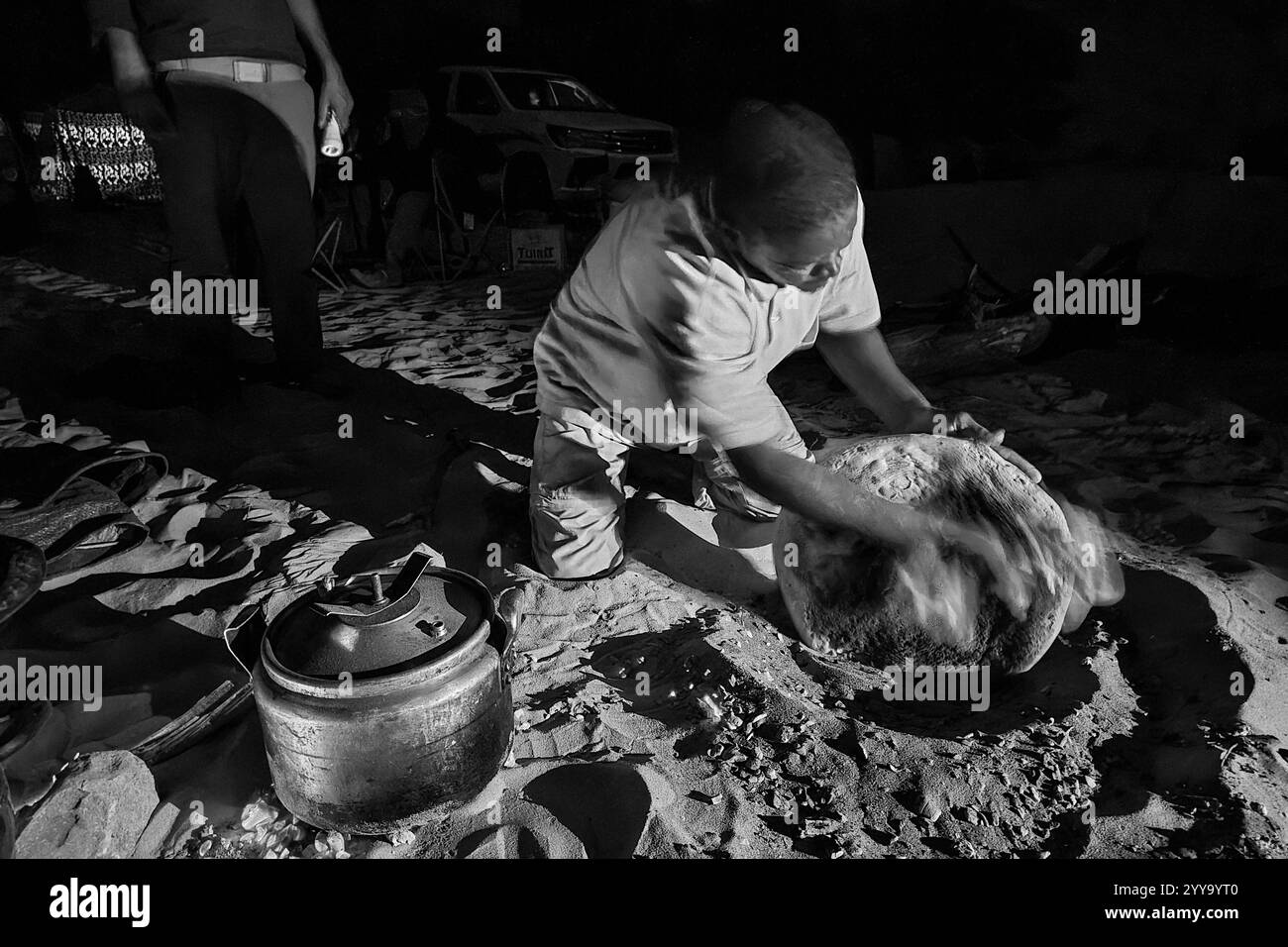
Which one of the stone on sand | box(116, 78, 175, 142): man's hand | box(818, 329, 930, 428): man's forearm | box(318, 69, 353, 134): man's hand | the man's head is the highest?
box(318, 69, 353, 134): man's hand

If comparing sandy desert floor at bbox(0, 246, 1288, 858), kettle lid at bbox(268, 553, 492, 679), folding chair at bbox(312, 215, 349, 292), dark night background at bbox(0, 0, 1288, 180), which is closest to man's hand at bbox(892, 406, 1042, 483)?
sandy desert floor at bbox(0, 246, 1288, 858)

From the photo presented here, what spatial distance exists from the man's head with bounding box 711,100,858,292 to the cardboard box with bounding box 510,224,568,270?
4.51 metres

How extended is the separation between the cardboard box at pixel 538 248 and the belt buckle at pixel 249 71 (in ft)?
9.53

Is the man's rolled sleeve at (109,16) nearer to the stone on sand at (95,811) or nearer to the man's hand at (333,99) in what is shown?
the man's hand at (333,99)

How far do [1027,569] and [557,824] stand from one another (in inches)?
46.7

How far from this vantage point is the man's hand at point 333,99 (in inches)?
132

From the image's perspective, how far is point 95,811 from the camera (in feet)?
4.90

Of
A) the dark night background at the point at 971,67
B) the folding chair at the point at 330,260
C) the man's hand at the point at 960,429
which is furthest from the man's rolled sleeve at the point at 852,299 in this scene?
the folding chair at the point at 330,260

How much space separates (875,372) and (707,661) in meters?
0.95

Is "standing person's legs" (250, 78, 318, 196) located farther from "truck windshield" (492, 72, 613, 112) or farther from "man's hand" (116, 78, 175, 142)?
"truck windshield" (492, 72, 613, 112)

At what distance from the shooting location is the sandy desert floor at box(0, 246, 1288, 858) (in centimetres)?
156

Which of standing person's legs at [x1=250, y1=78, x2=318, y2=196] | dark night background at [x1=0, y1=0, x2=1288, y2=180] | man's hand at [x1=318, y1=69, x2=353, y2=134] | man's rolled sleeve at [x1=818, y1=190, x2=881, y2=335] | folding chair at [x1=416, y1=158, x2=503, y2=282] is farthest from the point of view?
folding chair at [x1=416, y1=158, x2=503, y2=282]

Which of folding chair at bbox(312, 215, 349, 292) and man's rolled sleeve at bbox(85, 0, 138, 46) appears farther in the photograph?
folding chair at bbox(312, 215, 349, 292)

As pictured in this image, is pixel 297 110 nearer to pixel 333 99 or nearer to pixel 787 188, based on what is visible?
pixel 333 99
